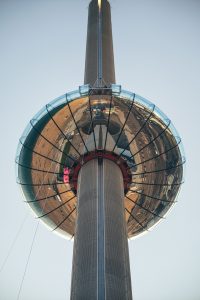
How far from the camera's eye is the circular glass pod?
1605cm

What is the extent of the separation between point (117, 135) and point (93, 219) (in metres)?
5.04

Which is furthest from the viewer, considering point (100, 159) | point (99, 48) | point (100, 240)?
point (99, 48)

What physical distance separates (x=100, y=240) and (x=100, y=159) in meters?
4.24

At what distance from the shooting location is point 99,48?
81.8 feet

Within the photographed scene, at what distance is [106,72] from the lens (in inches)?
891

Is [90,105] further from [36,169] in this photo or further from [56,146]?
[36,169]

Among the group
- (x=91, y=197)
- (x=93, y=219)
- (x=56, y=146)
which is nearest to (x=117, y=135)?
(x=56, y=146)

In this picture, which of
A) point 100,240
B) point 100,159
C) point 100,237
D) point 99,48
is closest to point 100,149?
point 100,159

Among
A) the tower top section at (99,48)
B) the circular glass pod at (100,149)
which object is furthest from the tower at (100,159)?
the tower top section at (99,48)

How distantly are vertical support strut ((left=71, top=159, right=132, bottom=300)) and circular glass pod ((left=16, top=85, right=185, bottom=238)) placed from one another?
1555 mm

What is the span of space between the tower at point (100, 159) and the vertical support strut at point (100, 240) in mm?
58

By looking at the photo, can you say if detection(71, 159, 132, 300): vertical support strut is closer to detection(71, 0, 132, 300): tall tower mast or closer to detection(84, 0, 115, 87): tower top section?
detection(71, 0, 132, 300): tall tower mast

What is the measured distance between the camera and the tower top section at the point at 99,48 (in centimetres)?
2184

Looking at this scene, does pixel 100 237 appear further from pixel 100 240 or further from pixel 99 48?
pixel 99 48
